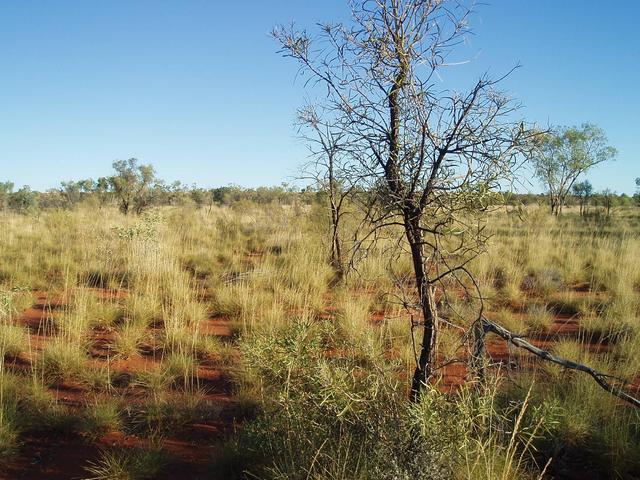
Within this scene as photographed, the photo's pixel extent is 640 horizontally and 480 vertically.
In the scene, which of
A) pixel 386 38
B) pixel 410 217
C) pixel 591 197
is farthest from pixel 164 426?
pixel 591 197

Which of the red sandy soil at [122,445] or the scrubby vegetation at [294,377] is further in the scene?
the red sandy soil at [122,445]

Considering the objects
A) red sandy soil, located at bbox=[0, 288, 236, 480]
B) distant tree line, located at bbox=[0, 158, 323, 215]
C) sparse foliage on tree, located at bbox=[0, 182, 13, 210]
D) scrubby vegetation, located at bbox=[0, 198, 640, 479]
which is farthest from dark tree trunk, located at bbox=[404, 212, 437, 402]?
sparse foliage on tree, located at bbox=[0, 182, 13, 210]

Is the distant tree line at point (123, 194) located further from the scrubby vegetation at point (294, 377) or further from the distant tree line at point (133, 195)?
the scrubby vegetation at point (294, 377)

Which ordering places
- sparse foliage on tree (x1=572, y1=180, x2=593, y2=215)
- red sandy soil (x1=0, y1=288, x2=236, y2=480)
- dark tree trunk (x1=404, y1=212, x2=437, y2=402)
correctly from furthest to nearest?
sparse foliage on tree (x1=572, y1=180, x2=593, y2=215), red sandy soil (x1=0, y1=288, x2=236, y2=480), dark tree trunk (x1=404, y1=212, x2=437, y2=402)

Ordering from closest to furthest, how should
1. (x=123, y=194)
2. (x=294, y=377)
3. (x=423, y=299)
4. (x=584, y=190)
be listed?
(x=423, y=299)
(x=294, y=377)
(x=123, y=194)
(x=584, y=190)

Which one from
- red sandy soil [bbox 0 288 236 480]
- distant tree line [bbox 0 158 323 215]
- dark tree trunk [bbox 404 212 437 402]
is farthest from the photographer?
distant tree line [bbox 0 158 323 215]

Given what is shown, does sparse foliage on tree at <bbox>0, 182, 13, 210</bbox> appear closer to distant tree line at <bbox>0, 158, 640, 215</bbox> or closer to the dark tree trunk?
distant tree line at <bbox>0, 158, 640, 215</bbox>

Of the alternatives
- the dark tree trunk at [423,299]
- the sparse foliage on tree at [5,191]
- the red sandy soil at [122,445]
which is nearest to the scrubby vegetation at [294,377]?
the red sandy soil at [122,445]

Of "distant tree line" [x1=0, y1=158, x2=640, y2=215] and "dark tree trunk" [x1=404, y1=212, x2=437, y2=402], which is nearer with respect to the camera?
"dark tree trunk" [x1=404, y1=212, x2=437, y2=402]

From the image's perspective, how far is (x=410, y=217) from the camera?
2688 millimetres

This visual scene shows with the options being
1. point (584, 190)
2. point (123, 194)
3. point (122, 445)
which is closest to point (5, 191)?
point (123, 194)

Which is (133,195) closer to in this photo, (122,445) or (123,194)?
(123,194)

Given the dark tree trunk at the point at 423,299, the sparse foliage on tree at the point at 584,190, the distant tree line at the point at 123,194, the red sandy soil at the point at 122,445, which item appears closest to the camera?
the dark tree trunk at the point at 423,299

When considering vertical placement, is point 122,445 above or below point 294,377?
below
